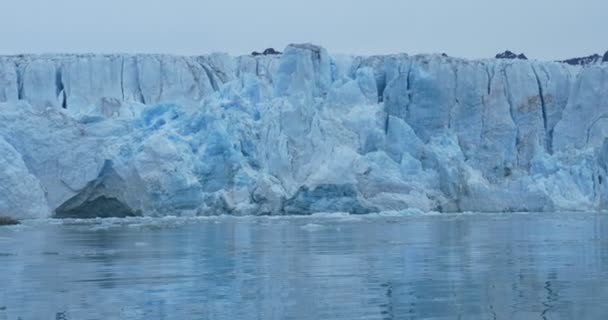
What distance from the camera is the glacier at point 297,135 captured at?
77.3 ft

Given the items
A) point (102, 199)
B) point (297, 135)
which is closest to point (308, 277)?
point (102, 199)

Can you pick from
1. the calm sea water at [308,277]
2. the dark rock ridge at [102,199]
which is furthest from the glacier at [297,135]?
the calm sea water at [308,277]

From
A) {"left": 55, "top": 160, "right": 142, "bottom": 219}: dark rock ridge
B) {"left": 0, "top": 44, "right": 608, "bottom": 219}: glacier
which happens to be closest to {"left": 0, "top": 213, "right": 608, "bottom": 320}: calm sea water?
{"left": 55, "top": 160, "right": 142, "bottom": 219}: dark rock ridge

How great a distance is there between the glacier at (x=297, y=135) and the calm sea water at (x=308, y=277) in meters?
8.84

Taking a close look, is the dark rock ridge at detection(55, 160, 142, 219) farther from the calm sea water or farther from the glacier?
the calm sea water

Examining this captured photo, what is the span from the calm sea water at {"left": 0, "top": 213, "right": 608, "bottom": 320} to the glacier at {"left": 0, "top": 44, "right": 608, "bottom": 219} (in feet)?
29.0

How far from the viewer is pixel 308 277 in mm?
8125

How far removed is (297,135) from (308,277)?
17373 mm

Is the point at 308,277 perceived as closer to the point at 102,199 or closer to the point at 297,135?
the point at 102,199

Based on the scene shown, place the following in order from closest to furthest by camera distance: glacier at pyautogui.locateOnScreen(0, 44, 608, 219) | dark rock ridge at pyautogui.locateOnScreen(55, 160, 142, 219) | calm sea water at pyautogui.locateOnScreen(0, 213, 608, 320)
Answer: calm sea water at pyautogui.locateOnScreen(0, 213, 608, 320) < dark rock ridge at pyautogui.locateOnScreen(55, 160, 142, 219) < glacier at pyautogui.locateOnScreen(0, 44, 608, 219)

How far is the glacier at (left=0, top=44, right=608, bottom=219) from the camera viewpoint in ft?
77.3

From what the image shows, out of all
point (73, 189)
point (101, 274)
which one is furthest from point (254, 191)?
point (101, 274)

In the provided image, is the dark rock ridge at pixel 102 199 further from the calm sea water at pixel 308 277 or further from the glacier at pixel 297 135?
the calm sea water at pixel 308 277

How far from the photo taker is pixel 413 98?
28047 millimetres
